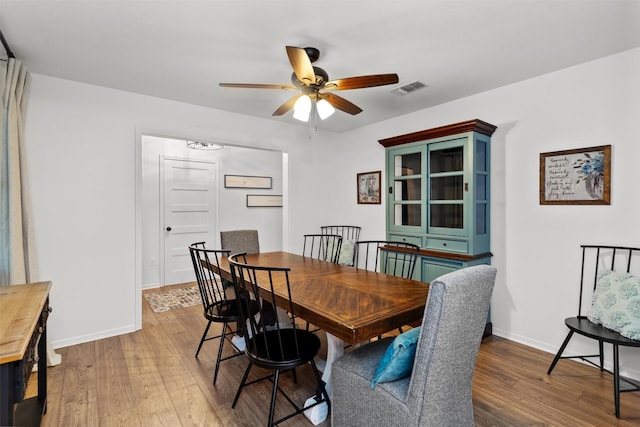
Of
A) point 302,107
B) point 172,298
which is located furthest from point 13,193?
point 172,298

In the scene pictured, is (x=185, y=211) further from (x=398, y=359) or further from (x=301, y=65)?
(x=398, y=359)

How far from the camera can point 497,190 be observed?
10.0 feet

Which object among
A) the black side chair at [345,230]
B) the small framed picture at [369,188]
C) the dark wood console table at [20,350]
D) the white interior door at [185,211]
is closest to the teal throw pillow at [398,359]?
the dark wood console table at [20,350]

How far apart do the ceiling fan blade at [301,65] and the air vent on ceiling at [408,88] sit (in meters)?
1.25

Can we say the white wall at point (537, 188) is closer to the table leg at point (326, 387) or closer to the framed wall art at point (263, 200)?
the table leg at point (326, 387)

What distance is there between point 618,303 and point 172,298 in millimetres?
4554

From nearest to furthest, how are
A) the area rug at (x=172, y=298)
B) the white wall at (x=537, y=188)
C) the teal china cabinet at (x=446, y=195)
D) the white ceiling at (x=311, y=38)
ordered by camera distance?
1. the white ceiling at (x=311, y=38)
2. the white wall at (x=537, y=188)
3. the teal china cabinet at (x=446, y=195)
4. the area rug at (x=172, y=298)

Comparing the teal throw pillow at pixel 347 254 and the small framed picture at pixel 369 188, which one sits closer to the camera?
the teal throw pillow at pixel 347 254

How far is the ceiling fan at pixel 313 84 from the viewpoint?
6.28 feet

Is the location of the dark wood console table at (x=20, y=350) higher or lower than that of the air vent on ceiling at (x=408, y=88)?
lower

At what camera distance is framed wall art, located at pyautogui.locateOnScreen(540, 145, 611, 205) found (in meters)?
2.42

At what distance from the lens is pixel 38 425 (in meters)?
1.67

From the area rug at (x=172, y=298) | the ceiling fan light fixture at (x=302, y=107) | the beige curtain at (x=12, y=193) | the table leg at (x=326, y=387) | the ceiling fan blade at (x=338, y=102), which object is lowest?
the area rug at (x=172, y=298)

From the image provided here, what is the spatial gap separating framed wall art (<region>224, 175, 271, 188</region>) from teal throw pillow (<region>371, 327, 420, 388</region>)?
14.7 feet
